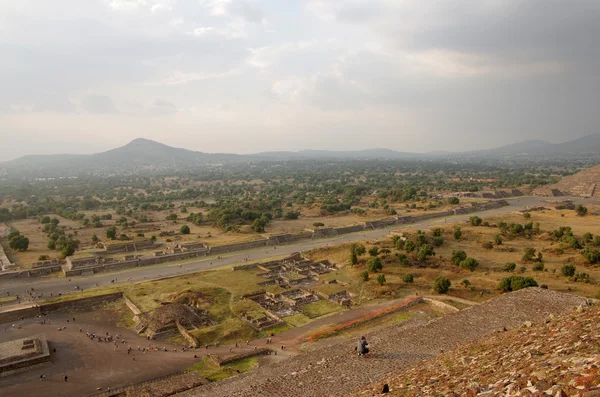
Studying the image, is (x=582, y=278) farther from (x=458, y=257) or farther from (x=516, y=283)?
(x=458, y=257)

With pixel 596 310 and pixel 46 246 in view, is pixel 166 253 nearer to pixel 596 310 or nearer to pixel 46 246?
pixel 46 246

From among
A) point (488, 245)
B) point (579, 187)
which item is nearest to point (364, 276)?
point (488, 245)

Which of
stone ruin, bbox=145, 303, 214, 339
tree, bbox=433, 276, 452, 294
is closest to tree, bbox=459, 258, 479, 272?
tree, bbox=433, 276, 452, 294

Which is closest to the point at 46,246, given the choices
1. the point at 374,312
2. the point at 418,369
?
the point at 374,312

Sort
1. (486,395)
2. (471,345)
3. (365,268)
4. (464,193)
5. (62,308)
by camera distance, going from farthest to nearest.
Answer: (464,193)
(365,268)
(62,308)
(471,345)
(486,395)

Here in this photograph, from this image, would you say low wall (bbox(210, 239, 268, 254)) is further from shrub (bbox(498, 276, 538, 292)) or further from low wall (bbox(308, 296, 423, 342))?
shrub (bbox(498, 276, 538, 292))

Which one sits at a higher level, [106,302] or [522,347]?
[522,347]

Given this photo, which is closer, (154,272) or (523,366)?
(523,366)
